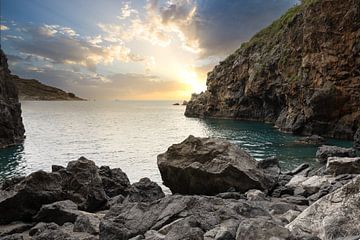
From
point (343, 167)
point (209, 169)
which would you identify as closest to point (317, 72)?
point (343, 167)

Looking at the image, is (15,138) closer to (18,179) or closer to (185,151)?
(18,179)

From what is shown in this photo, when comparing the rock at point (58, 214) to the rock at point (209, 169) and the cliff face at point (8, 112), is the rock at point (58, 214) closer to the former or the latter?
the rock at point (209, 169)

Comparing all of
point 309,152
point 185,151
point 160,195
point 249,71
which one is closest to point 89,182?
point 160,195

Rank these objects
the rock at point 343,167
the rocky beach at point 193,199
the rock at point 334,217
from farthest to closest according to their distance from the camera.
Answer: the rock at point 343,167, the rocky beach at point 193,199, the rock at point 334,217

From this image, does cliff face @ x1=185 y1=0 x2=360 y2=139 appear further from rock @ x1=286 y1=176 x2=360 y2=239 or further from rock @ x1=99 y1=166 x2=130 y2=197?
rock @ x1=286 y1=176 x2=360 y2=239

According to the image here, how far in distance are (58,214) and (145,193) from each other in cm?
544

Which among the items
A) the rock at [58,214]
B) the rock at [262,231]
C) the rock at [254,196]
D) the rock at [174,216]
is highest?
the rock at [262,231]

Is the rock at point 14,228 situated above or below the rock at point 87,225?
below

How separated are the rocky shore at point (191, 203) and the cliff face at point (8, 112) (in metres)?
41.2

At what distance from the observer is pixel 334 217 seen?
10.9 metres

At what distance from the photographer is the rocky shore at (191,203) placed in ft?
35.9

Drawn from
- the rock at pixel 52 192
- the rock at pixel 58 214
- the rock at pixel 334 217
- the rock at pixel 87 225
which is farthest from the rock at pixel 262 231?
the rock at pixel 52 192

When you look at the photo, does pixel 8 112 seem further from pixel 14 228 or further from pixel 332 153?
pixel 14 228

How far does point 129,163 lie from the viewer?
45.7 metres
